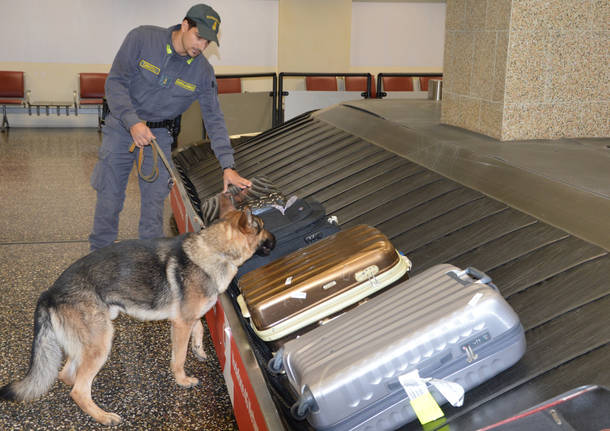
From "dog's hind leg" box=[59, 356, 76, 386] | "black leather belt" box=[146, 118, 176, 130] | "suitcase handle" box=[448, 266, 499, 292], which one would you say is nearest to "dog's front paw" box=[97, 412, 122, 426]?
"dog's hind leg" box=[59, 356, 76, 386]

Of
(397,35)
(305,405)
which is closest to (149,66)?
(305,405)

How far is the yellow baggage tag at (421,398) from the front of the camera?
1.63 metres

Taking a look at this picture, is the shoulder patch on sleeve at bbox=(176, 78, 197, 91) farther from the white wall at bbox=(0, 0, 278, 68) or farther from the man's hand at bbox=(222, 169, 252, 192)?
the white wall at bbox=(0, 0, 278, 68)

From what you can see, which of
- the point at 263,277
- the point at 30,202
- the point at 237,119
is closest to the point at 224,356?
the point at 263,277

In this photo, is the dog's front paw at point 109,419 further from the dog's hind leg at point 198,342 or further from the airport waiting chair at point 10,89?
the airport waiting chair at point 10,89

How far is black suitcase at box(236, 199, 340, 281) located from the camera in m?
2.79

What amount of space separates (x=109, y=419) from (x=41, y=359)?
14.5 inches

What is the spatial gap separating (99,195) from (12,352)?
1.14 meters

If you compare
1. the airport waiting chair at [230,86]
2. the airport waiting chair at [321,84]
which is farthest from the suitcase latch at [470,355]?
the airport waiting chair at [321,84]

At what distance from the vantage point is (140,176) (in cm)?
379

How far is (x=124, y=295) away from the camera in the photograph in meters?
2.39

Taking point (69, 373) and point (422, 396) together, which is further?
point (69, 373)

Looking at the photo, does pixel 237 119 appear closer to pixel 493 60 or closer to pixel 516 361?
pixel 493 60

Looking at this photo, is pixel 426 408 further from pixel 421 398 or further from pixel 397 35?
pixel 397 35
